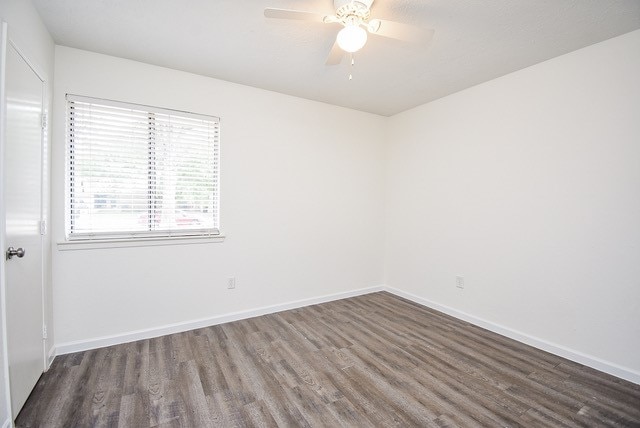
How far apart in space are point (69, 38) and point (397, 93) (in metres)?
3.12

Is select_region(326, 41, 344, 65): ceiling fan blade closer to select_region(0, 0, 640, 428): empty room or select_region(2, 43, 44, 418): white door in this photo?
select_region(0, 0, 640, 428): empty room

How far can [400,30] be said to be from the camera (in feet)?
5.76

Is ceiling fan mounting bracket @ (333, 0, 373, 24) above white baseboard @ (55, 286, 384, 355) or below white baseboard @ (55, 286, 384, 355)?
above

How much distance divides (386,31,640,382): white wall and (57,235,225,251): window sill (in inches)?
107

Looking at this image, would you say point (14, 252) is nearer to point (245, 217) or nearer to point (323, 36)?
point (245, 217)

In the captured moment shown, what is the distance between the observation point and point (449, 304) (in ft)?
11.3

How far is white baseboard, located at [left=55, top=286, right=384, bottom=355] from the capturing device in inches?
96.8

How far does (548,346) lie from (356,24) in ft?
10.2

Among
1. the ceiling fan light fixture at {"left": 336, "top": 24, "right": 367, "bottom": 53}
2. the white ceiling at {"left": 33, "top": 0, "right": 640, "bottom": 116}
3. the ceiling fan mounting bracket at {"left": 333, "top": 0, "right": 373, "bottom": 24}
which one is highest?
the white ceiling at {"left": 33, "top": 0, "right": 640, "bottom": 116}

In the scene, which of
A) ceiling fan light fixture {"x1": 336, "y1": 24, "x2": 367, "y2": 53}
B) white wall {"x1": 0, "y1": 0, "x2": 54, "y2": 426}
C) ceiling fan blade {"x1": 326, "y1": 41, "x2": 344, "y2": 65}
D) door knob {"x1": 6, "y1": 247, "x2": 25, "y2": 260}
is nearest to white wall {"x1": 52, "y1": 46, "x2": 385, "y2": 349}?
white wall {"x1": 0, "y1": 0, "x2": 54, "y2": 426}

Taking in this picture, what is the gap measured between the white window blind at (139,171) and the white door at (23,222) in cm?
43

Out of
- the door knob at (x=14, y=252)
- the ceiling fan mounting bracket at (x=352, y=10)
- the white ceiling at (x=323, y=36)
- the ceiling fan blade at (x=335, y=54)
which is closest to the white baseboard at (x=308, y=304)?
the door knob at (x=14, y=252)

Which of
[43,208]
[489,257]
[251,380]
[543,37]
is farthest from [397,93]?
[43,208]

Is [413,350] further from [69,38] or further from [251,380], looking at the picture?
[69,38]
